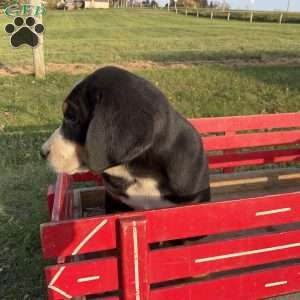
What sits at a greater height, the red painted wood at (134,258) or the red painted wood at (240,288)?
the red painted wood at (134,258)

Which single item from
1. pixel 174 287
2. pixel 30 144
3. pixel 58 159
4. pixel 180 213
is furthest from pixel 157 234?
pixel 30 144

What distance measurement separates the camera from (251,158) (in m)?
4.04

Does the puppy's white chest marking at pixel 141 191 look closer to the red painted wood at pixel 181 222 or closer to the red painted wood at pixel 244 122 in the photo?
the red painted wood at pixel 181 222

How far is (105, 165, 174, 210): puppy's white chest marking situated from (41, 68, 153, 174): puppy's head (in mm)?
252

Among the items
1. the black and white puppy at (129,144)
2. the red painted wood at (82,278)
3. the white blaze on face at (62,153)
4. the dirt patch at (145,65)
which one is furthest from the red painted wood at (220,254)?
the dirt patch at (145,65)

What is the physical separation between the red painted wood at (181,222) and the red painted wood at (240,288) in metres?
0.31

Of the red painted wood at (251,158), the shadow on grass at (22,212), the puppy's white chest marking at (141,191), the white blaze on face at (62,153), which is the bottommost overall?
the shadow on grass at (22,212)

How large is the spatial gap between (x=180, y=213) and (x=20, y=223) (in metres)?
2.03

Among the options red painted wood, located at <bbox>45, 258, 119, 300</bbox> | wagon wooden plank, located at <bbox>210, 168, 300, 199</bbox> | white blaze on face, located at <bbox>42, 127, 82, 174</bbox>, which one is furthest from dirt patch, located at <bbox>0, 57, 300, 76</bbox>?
red painted wood, located at <bbox>45, 258, 119, 300</bbox>

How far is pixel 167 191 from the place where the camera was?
7.65 ft

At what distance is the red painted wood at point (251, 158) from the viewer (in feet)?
12.9

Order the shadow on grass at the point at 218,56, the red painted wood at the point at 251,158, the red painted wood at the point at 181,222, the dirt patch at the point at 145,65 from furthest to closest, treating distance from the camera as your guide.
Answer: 1. the shadow on grass at the point at 218,56
2. the dirt patch at the point at 145,65
3. the red painted wood at the point at 251,158
4. the red painted wood at the point at 181,222

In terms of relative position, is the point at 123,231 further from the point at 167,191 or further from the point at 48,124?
the point at 48,124

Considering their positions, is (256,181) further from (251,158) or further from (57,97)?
(57,97)
